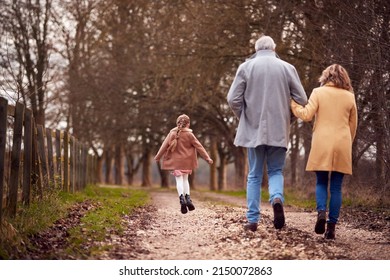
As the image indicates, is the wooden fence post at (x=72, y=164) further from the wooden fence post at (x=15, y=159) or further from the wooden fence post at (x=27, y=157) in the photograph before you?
the wooden fence post at (x=15, y=159)

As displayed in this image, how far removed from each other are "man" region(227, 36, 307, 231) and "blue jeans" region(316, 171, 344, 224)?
43cm

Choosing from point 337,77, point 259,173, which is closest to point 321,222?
point 259,173

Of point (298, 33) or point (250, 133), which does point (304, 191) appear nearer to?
point (298, 33)

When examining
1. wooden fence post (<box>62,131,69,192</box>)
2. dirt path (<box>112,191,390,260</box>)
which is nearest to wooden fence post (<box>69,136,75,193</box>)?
wooden fence post (<box>62,131,69,192</box>)

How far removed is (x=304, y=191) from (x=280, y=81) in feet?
29.0

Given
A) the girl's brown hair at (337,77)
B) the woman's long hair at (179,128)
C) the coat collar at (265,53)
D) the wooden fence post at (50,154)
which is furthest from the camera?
the wooden fence post at (50,154)

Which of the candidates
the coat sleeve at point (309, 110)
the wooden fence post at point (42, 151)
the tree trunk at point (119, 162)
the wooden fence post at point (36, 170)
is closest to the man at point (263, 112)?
the coat sleeve at point (309, 110)

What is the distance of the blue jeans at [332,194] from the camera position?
7039mm

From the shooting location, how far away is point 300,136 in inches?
602

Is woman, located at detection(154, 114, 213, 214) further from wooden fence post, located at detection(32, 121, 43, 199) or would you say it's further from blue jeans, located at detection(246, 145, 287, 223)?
blue jeans, located at detection(246, 145, 287, 223)

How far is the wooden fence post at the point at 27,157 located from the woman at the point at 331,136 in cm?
396

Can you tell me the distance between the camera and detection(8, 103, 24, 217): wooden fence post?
8086 millimetres

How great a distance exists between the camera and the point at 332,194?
23.3ft

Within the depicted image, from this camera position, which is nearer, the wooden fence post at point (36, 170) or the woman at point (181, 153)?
the wooden fence post at point (36, 170)
